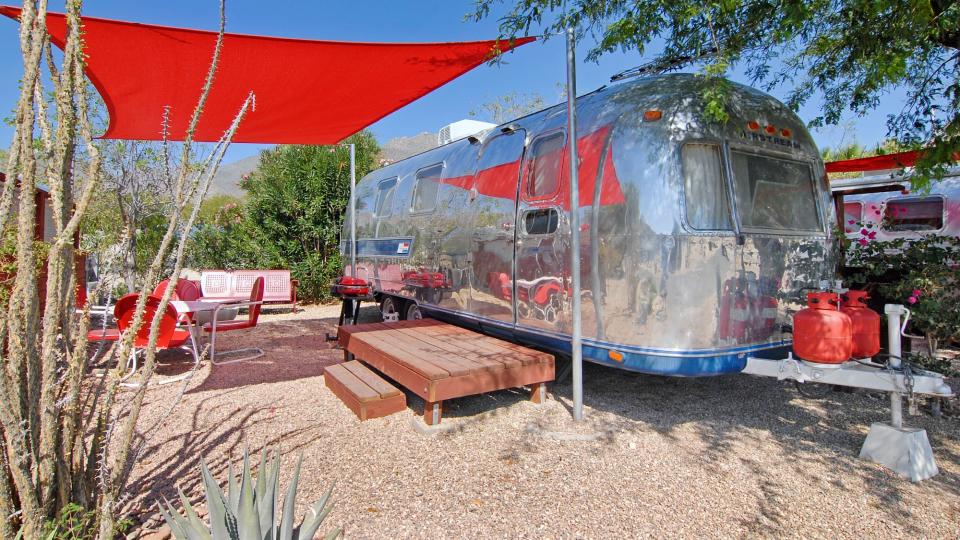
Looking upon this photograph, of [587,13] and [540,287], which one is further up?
[587,13]

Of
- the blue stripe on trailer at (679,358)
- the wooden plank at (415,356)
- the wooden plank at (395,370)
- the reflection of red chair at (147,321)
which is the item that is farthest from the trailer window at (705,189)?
the reflection of red chair at (147,321)

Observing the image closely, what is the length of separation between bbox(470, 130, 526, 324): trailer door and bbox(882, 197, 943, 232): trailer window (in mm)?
5769

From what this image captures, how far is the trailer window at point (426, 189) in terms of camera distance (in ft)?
19.9

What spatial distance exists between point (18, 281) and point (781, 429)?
4.39 meters

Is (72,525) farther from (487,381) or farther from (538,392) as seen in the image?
(538,392)

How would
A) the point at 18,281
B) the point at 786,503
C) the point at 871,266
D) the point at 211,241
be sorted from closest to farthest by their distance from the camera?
the point at 18,281 < the point at 786,503 < the point at 871,266 < the point at 211,241

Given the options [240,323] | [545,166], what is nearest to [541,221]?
[545,166]

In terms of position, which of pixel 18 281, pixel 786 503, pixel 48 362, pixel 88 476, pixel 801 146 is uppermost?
pixel 801 146

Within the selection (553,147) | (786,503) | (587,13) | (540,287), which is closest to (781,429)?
(786,503)

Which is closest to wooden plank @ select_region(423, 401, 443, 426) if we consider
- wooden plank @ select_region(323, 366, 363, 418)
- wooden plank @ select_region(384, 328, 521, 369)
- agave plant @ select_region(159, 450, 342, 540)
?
wooden plank @ select_region(384, 328, 521, 369)

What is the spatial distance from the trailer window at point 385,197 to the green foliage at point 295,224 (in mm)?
4158

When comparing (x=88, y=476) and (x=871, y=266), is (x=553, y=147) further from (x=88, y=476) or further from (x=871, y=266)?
(x=88, y=476)

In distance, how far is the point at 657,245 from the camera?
3.48m

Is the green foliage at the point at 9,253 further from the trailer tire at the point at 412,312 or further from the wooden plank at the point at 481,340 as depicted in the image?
the trailer tire at the point at 412,312
